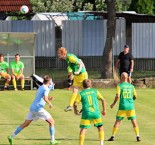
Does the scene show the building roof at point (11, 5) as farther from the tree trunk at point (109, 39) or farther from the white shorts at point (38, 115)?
the white shorts at point (38, 115)

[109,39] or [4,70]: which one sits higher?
[109,39]

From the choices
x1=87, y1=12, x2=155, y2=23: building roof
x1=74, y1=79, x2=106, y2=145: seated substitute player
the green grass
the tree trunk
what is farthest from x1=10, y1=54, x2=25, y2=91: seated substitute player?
x1=74, y1=79, x2=106, y2=145: seated substitute player

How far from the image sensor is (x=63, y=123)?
22.6 m

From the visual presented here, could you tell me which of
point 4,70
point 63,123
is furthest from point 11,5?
point 63,123

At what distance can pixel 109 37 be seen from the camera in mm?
37031

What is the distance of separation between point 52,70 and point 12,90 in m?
6.38

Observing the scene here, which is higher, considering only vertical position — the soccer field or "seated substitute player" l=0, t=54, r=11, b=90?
"seated substitute player" l=0, t=54, r=11, b=90

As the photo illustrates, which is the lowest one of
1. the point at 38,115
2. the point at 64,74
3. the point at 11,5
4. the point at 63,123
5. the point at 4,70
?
the point at 64,74

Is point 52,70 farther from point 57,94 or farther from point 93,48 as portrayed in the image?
point 57,94

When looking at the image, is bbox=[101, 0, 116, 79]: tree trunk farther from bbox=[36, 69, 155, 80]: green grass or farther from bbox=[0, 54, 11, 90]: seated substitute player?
bbox=[0, 54, 11, 90]: seated substitute player

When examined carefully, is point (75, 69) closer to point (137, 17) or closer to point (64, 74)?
point (64, 74)

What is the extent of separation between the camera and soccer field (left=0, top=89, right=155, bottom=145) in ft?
64.5

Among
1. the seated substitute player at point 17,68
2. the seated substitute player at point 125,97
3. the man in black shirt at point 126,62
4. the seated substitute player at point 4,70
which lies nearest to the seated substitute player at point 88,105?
the seated substitute player at point 125,97

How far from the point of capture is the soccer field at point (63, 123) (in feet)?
64.5
